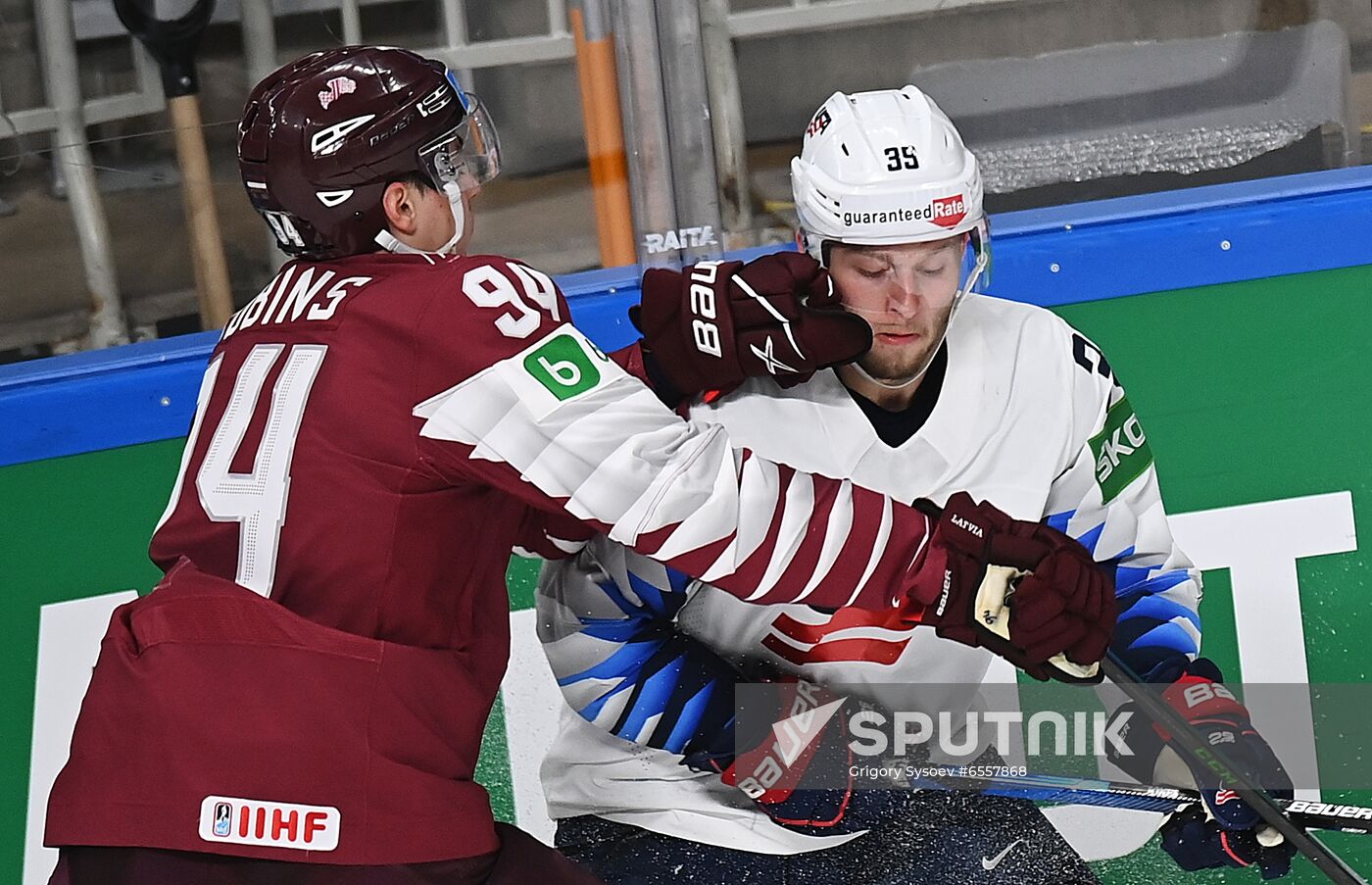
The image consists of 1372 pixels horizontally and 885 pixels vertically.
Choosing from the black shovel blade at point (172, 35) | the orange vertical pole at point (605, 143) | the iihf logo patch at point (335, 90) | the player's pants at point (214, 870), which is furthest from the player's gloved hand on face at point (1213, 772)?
the black shovel blade at point (172, 35)

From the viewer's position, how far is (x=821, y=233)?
1.75m

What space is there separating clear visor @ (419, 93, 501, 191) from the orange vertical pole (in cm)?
100

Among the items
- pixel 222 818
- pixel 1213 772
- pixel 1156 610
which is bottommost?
pixel 1213 772

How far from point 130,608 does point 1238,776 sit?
43.9 inches

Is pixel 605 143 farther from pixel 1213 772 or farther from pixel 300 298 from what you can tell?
pixel 1213 772

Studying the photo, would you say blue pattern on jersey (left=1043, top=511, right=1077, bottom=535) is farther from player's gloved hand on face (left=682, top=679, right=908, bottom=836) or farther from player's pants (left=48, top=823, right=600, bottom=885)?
player's pants (left=48, top=823, right=600, bottom=885)

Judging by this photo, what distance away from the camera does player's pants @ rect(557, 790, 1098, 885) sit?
181 cm

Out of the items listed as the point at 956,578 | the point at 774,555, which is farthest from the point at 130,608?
the point at 956,578

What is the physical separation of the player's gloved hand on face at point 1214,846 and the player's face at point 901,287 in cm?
61

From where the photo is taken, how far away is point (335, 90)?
4.97ft

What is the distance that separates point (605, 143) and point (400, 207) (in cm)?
116

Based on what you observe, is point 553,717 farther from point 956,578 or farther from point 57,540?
point 956,578

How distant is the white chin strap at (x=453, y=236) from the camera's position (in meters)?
1.55

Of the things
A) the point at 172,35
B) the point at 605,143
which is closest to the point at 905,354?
the point at 605,143
